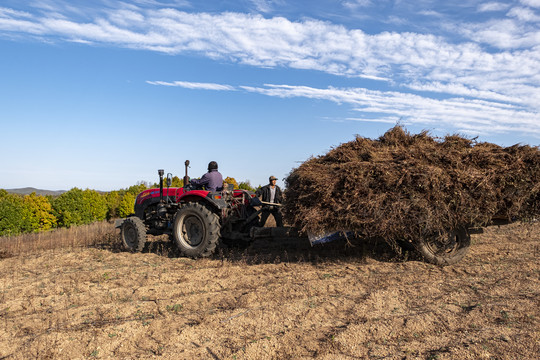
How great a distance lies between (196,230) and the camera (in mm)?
7645

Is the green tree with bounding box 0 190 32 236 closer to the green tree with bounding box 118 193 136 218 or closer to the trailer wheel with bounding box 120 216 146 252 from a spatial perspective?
the green tree with bounding box 118 193 136 218

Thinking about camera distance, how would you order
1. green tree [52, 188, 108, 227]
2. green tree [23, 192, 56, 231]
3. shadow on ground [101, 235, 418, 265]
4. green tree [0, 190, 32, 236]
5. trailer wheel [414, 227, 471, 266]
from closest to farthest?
1. trailer wheel [414, 227, 471, 266]
2. shadow on ground [101, 235, 418, 265]
3. green tree [0, 190, 32, 236]
4. green tree [23, 192, 56, 231]
5. green tree [52, 188, 108, 227]

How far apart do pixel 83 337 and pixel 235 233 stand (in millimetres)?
4073

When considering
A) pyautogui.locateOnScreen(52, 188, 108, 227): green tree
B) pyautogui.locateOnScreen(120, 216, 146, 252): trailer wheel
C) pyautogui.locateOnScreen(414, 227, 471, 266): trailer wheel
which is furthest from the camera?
pyautogui.locateOnScreen(52, 188, 108, 227): green tree

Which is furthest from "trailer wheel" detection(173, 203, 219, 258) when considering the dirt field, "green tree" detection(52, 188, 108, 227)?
"green tree" detection(52, 188, 108, 227)

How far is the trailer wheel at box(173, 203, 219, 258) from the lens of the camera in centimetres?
714

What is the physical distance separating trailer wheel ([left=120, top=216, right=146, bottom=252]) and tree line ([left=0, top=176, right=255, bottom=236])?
329 inches

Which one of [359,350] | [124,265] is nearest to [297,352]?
[359,350]

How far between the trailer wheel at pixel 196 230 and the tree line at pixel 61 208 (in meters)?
9.24

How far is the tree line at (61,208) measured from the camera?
48.5ft

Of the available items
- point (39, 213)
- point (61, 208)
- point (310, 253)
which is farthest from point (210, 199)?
point (61, 208)

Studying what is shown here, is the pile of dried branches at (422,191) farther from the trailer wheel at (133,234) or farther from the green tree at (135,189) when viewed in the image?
the green tree at (135,189)

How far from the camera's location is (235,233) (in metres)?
7.55

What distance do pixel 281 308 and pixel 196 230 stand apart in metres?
3.72
